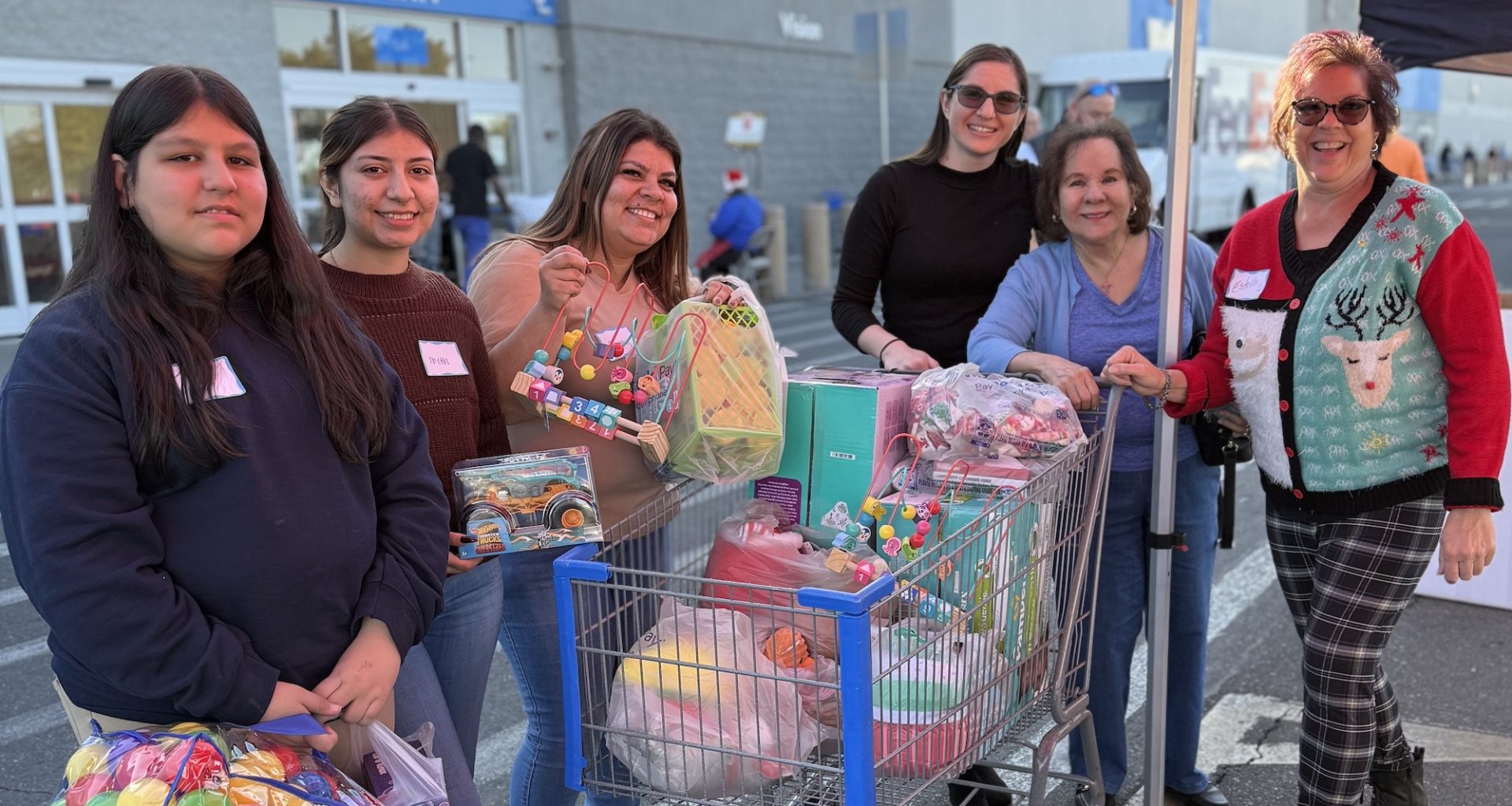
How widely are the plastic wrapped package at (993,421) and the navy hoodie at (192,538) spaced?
3.99 ft

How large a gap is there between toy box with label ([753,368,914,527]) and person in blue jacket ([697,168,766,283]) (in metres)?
10.9

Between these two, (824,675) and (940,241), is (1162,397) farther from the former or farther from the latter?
(824,675)

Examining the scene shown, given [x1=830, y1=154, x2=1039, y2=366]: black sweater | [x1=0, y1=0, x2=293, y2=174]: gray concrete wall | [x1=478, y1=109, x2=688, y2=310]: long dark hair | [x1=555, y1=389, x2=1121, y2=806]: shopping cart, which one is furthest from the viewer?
Answer: [x1=0, y1=0, x2=293, y2=174]: gray concrete wall

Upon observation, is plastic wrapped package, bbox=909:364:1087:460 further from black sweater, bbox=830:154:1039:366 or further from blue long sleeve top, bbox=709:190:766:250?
blue long sleeve top, bbox=709:190:766:250

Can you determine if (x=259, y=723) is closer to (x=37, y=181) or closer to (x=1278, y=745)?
(x=1278, y=745)

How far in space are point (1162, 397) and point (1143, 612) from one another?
2.64 ft

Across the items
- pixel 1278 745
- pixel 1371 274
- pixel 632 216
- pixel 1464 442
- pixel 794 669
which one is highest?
pixel 632 216

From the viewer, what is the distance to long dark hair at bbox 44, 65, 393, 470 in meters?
1.75

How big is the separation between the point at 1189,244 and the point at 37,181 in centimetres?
1192

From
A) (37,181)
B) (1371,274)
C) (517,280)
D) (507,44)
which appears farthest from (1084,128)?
(507,44)

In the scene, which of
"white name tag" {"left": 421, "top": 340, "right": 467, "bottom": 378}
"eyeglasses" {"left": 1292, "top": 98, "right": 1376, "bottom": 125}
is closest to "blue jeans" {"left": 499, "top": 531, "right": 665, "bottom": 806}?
"white name tag" {"left": 421, "top": 340, "right": 467, "bottom": 378}

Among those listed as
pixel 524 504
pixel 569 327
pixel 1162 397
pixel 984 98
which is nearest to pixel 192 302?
pixel 524 504

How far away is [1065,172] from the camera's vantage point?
317cm

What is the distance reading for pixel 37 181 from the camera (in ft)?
38.4
